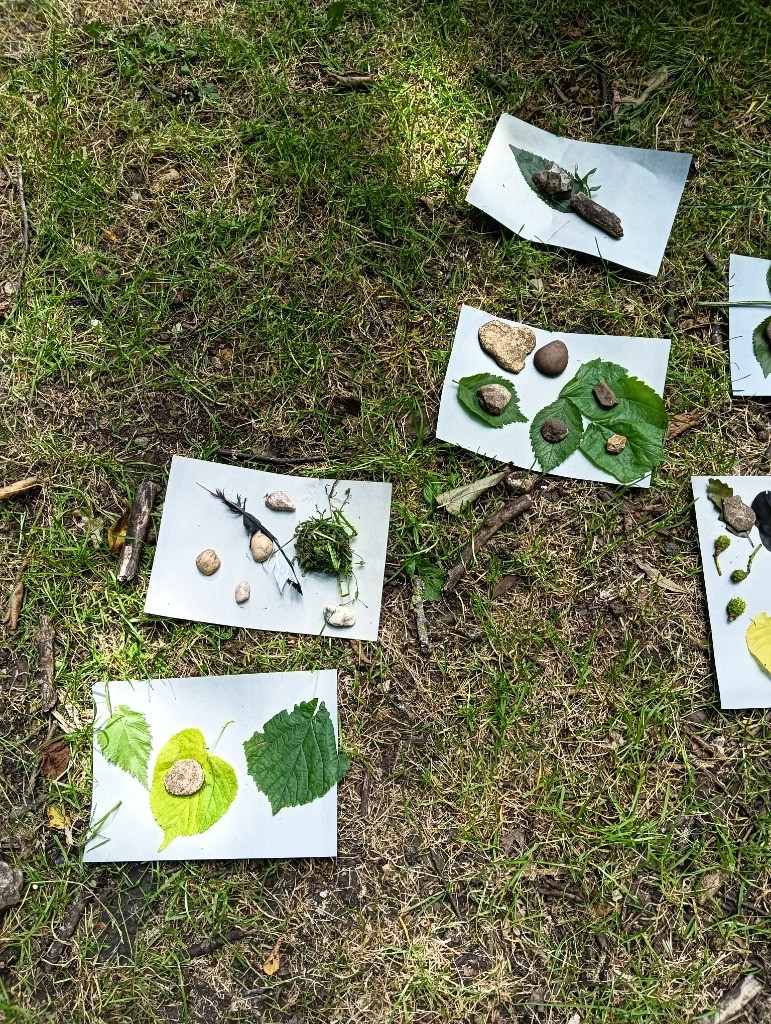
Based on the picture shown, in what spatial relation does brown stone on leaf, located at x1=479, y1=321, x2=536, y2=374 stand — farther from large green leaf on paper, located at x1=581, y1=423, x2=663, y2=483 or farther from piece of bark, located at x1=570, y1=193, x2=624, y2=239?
piece of bark, located at x1=570, y1=193, x2=624, y2=239

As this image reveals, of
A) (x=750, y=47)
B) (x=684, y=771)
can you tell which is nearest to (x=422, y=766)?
(x=684, y=771)

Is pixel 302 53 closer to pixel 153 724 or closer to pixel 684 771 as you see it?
pixel 153 724

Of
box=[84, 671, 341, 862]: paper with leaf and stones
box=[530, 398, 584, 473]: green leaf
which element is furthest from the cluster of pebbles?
box=[530, 398, 584, 473]: green leaf

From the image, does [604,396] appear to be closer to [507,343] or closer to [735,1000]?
[507,343]

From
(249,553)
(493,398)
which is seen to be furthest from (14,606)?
(493,398)

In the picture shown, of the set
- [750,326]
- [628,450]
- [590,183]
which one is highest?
[590,183]
